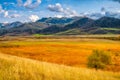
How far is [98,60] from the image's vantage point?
2312 inches

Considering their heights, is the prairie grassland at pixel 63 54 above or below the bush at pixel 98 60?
below

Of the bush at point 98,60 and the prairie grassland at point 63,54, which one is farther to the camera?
the prairie grassland at point 63,54

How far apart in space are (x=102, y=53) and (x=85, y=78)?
49298 mm

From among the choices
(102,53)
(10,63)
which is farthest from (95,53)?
(10,63)

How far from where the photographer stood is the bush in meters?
57.7

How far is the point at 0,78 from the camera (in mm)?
9414

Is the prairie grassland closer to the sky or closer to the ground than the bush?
closer to the ground

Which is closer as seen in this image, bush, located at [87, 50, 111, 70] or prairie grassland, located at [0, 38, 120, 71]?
bush, located at [87, 50, 111, 70]

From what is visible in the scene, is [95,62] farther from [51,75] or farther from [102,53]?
[51,75]

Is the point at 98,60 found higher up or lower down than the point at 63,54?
higher up

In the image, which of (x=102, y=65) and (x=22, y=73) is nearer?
(x=22, y=73)

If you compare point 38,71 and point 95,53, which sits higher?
point 38,71

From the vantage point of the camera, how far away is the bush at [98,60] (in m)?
57.7

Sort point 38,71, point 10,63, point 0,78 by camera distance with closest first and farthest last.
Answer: point 0,78 → point 38,71 → point 10,63
